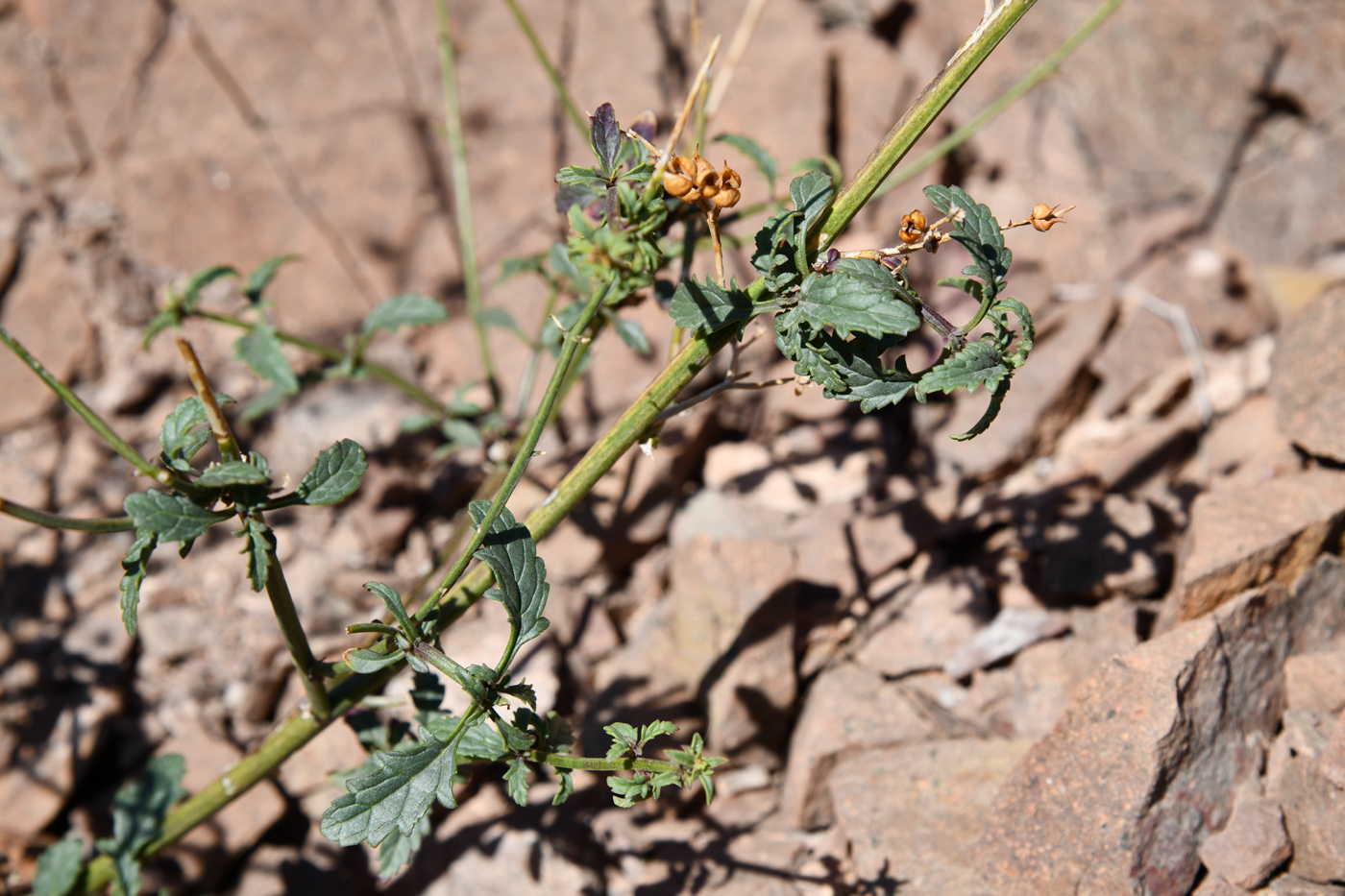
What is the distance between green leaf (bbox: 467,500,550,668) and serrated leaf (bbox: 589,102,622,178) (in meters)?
0.55

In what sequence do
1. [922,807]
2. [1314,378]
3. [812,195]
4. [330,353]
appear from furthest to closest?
[1314,378] → [330,353] → [922,807] → [812,195]

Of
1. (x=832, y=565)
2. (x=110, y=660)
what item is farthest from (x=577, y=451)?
(x=110, y=660)

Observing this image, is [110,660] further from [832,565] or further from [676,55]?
[676,55]

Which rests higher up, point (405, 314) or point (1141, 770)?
point (405, 314)

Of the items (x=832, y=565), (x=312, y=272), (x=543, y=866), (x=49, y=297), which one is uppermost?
(x=49, y=297)

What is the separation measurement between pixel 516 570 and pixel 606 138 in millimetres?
675

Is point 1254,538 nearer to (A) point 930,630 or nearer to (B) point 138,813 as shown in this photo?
(A) point 930,630

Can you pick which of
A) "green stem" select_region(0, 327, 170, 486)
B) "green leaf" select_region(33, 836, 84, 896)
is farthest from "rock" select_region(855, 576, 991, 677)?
"green leaf" select_region(33, 836, 84, 896)

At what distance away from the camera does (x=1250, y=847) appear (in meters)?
1.79

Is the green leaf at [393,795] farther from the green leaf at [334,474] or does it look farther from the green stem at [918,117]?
the green stem at [918,117]

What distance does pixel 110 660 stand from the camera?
2777 mm

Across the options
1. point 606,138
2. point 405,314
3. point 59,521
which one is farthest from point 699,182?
point 405,314

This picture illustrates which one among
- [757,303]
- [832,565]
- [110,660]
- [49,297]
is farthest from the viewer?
[49,297]

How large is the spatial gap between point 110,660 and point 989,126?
3.63m
